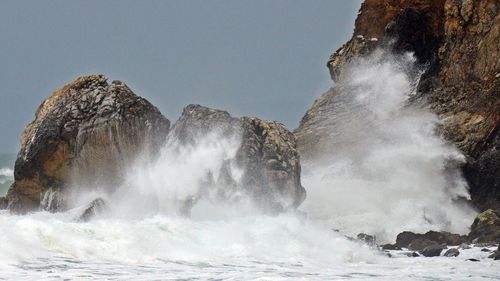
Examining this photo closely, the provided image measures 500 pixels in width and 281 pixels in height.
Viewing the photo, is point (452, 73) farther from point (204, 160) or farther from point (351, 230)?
point (204, 160)

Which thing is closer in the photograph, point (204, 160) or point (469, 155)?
point (204, 160)

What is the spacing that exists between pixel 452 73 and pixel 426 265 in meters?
16.6

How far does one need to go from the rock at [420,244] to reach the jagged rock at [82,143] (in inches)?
408

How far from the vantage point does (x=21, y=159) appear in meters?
24.8

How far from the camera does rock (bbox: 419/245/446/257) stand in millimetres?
19156

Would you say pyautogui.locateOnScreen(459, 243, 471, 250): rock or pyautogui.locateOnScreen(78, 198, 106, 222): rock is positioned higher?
pyautogui.locateOnScreen(78, 198, 106, 222): rock

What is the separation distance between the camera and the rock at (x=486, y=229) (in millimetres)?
21297

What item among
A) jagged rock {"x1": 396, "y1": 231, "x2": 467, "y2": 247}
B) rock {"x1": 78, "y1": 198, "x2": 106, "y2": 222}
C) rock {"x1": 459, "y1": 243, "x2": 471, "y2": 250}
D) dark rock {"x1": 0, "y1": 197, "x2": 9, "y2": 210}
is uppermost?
dark rock {"x1": 0, "y1": 197, "x2": 9, "y2": 210}

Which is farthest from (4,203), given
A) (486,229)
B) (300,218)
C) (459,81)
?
(459,81)

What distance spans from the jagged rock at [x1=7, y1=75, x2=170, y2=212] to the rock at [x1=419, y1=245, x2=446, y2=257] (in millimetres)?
10960

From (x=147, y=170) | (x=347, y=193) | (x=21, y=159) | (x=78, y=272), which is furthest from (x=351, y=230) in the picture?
(x=78, y=272)

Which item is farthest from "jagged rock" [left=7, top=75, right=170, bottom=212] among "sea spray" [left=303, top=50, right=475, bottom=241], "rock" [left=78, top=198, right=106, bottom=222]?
"sea spray" [left=303, top=50, right=475, bottom=241]

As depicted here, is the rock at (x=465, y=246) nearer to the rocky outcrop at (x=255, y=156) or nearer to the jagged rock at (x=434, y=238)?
the jagged rock at (x=434, y=238)

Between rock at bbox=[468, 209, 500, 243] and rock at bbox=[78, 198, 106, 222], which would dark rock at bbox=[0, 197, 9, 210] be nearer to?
rock at bbox=[78, 198, 106, 222]
